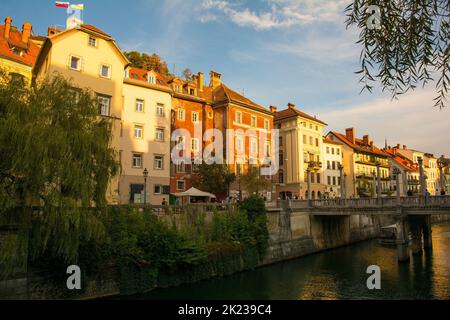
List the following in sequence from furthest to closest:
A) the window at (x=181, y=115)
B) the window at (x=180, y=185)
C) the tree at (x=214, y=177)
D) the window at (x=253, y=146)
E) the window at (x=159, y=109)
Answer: the window at (x=253, y=146) → the window at (x=181, y=115) → the window at (x=180, y=185) → the tree at (x=214, y=177) → the window at (x=159, y=109)

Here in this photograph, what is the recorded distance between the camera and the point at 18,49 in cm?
3384

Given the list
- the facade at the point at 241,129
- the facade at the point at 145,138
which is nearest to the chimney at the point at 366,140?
the facade at the point at 241,129

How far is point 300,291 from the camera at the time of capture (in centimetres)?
2011

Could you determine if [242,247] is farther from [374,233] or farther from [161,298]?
[374,233]

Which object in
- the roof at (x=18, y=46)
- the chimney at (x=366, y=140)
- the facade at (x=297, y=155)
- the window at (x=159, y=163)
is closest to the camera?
the roof at (x=18, y=46)

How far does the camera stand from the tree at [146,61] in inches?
1976

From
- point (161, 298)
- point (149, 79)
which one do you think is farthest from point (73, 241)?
point (149, 79)

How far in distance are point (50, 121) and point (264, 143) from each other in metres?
35.8

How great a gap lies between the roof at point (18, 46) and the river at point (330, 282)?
2609 centimetres

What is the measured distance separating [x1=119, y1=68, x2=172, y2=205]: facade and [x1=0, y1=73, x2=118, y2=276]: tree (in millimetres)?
16939

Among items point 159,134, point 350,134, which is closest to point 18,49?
point 159,134

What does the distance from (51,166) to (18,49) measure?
2699 centimetres

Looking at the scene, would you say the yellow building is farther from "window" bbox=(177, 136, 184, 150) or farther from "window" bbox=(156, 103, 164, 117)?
"window" bbox=(177, 136, 184, 150)

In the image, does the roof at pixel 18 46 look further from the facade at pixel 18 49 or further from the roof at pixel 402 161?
the roof at pixel 402 161
